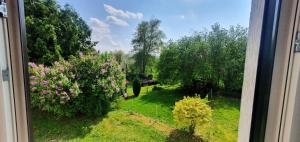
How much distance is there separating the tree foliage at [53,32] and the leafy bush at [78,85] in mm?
84

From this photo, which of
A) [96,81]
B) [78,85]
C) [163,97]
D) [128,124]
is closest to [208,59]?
[163,97]

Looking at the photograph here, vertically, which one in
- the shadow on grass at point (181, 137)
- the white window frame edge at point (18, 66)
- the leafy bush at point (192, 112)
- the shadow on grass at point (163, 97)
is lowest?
the shadow on grass at point (181, 137)

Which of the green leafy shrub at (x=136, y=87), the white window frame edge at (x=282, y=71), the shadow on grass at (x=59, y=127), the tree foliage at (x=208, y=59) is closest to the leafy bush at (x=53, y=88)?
the shadow on grass at (x=59, y=127)

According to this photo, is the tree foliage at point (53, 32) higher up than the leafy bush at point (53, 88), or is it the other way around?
the tree foliage at point (53, 32)

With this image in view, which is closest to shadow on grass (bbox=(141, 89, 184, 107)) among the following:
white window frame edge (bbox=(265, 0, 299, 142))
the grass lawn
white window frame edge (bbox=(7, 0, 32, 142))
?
the grass lawn

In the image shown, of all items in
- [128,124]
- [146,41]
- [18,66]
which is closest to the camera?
[18,66]

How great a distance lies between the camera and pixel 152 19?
1483 mm

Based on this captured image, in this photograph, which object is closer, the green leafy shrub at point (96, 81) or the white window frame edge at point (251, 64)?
the white window frame edge at point (251, 64)

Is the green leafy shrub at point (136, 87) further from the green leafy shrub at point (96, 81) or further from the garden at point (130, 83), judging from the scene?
the green leafy shrub at point (96, 81)

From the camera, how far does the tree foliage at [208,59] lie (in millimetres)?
1285

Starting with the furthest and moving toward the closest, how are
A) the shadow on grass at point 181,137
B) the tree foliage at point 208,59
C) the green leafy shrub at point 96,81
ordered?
the green leafy shrub at point 96,81, the shadow on grass at point 181,137, the tree foliage at point 208,59

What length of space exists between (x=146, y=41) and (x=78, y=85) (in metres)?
0.73

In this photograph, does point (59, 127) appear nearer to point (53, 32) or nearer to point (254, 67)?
point (53, 32)

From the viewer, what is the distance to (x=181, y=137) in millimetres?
1577
